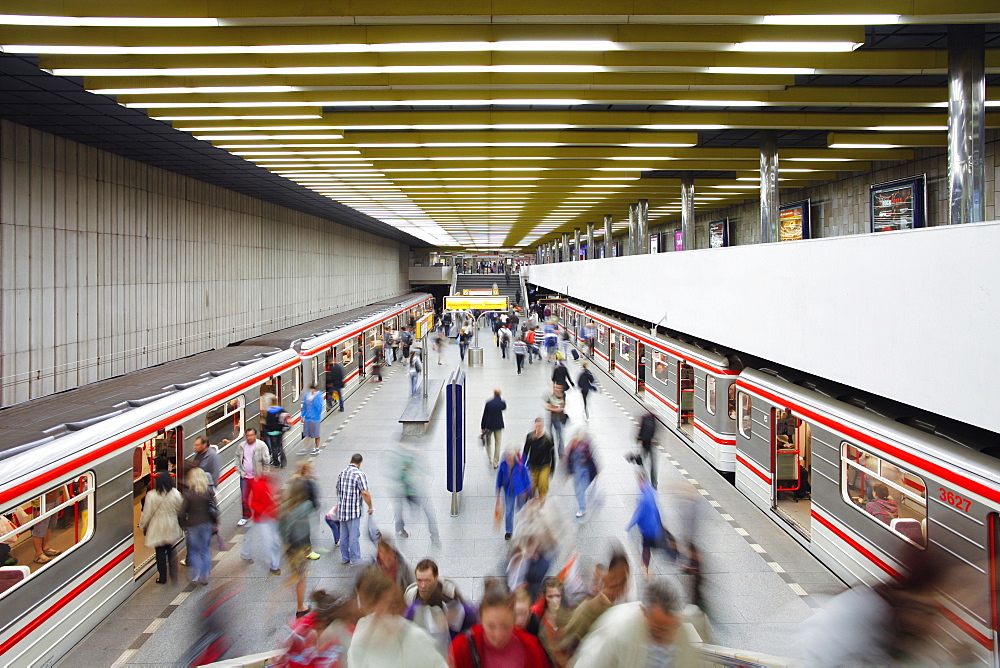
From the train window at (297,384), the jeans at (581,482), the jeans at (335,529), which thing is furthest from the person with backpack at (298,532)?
the train window at (297,384)

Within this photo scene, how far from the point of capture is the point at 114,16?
5.64m

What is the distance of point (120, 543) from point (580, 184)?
46.9 feet

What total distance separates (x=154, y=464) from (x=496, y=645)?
20.6 ft

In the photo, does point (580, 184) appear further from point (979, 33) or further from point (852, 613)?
point (852, 613)

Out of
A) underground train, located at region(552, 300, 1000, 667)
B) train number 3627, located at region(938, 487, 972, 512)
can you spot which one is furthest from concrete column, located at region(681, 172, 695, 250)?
train number 3627, located at region(938, 487, 972, 512)

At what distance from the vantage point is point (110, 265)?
43.2ft

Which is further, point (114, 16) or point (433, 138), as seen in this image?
point (433, 138)

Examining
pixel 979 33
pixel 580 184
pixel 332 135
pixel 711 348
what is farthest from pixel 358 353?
pixel 979 33

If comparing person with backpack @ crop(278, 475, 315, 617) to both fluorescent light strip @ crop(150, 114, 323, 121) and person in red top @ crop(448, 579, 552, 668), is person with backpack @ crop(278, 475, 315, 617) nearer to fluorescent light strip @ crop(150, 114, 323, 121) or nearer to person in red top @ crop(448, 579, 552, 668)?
person in red top @ crop(448, 579, 552, 668)

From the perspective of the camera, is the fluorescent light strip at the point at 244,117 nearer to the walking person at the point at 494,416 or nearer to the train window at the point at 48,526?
the walking person at the point at 494,416

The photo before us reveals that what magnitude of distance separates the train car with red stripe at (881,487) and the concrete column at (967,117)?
2.57 m

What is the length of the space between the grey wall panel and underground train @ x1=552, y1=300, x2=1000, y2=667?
11.8 m

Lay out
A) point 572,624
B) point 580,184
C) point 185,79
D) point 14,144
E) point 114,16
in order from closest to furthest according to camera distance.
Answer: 1. point 572,624
2. point 114,16
3. point 185,79
4. point 14,144
5. point 580,184

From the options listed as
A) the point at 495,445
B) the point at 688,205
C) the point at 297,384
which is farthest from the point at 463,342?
the point at 495,445
